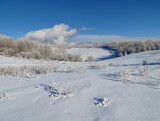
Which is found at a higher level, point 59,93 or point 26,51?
point 26,51

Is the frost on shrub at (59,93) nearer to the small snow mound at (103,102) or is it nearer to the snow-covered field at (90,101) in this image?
the snow-covered field at (90,101)

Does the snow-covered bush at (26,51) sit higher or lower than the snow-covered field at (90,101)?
higher

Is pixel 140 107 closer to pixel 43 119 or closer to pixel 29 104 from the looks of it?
pixel 43 119

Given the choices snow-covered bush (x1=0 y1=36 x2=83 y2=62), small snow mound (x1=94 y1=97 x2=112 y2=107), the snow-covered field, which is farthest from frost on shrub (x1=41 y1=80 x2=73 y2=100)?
snow-covered bush (x1=0 y1=36 x2=83 y2=62)

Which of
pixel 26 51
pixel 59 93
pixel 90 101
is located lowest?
pixel 90 101

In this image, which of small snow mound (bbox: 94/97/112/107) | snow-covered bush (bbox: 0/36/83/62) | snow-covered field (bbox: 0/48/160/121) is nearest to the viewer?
snow-covered field (bbox: 0/48/160/121)

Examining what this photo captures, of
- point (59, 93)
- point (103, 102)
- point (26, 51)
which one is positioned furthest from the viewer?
point (26, 51)

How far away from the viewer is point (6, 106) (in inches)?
224

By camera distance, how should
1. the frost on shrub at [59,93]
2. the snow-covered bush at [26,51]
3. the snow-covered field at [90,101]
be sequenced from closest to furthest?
Result: the snow-covered field at [90,101] → the frost on shrub at [59,93] → the snow-covered bush at [26,51]

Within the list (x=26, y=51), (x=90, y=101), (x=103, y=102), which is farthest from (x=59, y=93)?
(x=26, y=51)

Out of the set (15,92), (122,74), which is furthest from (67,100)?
(122,74)

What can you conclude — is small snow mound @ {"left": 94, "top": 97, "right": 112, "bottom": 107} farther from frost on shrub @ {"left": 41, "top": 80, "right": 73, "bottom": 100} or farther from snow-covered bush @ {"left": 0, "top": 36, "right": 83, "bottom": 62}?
snow-covered bush @ {"left": 0, "top": 36, "right": 83, "bottom": 62}

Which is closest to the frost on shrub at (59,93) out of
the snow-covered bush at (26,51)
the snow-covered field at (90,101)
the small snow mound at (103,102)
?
the snow-covered field at (90,101)

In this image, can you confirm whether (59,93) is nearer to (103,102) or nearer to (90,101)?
(90,101)
